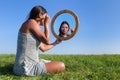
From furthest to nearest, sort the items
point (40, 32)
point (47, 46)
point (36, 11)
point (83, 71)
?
point (83, 71), point (47, 46), point (36, 11), point (40, 32)

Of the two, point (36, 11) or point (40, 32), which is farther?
point (36, 11)

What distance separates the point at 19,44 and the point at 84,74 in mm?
1913

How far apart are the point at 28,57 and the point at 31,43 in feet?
1.24

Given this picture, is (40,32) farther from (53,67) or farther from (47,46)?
(53,67)

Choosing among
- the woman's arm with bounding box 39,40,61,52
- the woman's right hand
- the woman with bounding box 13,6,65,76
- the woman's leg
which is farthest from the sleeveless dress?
the woman's right hand

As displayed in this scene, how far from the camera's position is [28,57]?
8.84 metres

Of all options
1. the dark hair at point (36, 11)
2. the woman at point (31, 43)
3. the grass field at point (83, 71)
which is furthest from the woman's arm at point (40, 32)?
the grass field at point (83, 71)

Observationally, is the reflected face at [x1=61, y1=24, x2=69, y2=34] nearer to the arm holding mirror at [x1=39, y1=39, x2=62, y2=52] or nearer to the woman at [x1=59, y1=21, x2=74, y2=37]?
the woman at [x1=59, y1=21, x2=74, y2=37]

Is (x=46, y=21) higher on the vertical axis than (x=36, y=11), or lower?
lower

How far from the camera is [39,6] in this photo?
29.0 ft

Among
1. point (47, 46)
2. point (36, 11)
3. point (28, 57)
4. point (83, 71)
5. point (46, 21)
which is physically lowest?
point (83, 71)

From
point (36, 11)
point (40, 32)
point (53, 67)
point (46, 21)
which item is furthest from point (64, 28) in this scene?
point (53, 67)

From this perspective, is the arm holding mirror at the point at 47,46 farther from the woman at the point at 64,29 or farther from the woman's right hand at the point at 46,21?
the woman's right hand at the point at 46,21

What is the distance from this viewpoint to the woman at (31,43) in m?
8.77
